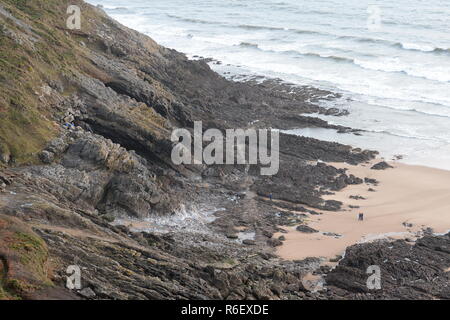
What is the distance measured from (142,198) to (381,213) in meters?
12.5

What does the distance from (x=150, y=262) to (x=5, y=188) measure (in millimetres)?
6807

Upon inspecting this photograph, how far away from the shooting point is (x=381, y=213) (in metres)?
33.8

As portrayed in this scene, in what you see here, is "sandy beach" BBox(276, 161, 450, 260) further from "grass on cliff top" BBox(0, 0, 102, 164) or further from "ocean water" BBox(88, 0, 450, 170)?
"grass on cliff top" BBox(0, 0, 102, 164)

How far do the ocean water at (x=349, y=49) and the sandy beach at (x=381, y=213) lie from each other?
3482 millimetres

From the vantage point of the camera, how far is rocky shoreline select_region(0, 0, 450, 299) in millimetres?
20891

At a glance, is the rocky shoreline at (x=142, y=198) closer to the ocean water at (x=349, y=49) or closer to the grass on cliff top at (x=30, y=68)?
the grass on cliff top at (x=30, y=68)

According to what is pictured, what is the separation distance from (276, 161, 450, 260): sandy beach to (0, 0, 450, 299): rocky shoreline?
0.84 meters

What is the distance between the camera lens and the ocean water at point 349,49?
48.2 m

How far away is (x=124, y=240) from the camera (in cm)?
2419

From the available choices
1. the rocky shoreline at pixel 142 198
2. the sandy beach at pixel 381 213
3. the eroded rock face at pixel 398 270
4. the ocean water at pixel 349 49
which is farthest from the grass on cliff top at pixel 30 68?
the ocean water at pixel 349 49
